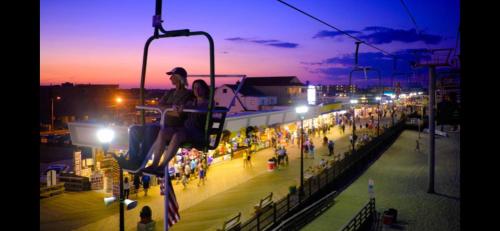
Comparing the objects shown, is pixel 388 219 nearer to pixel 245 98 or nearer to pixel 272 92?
pixel 245 98

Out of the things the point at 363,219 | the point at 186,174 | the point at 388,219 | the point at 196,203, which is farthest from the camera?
the point at 186,174

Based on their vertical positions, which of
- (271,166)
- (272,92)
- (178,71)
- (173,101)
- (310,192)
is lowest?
(310,192)

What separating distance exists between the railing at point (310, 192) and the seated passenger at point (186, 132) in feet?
26.7

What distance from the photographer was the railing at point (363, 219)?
13.5 metres

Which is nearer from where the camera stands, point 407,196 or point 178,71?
point 178,71

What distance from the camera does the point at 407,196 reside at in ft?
64.5

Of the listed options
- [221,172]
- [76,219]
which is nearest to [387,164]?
[221,172]

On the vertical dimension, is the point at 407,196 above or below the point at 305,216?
below

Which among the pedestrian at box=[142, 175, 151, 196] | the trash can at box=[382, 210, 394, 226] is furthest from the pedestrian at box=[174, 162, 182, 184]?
the trash can at box=[382, 210, 394, 226]

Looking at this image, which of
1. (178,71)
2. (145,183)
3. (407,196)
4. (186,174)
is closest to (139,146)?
(178,71)

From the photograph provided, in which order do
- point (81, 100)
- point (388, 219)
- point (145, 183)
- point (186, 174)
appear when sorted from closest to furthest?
1. point (388, 219)
2. point (145, 183)
3. point (186, 174)
4. point (81, 100)

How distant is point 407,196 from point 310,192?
6097 mm
